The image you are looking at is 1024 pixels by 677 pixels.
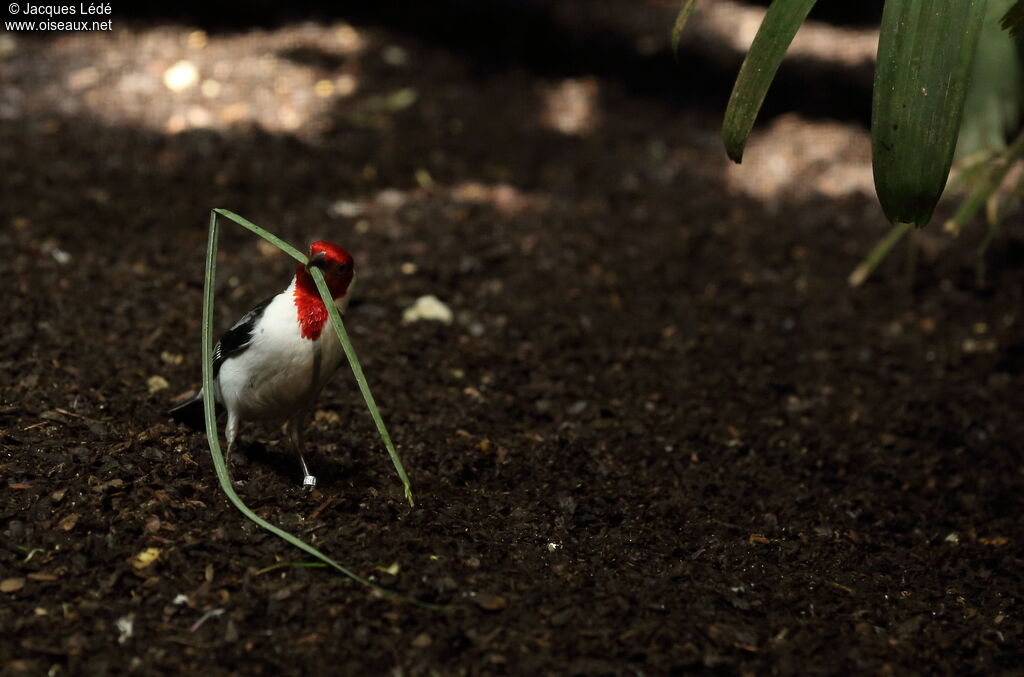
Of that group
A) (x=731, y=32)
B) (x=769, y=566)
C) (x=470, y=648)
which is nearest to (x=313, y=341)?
(x=470, y=648)

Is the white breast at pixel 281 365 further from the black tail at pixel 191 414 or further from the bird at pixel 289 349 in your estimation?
the black tail at pixel 191 414

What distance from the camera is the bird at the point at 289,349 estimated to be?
2.00 m

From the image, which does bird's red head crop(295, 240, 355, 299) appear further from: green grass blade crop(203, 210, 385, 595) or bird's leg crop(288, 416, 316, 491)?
bird's leg crop(288, 416, 316, 491)

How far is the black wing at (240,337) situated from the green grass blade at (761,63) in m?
1.01

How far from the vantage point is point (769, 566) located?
2.15 metres

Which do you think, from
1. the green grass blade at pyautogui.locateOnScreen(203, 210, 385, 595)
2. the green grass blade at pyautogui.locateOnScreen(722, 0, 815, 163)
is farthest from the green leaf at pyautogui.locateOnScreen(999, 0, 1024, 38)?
the green grass blade at pyautogui.locateOnScreen(203, 210, 385, 595)

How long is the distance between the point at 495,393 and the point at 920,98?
5.05ft

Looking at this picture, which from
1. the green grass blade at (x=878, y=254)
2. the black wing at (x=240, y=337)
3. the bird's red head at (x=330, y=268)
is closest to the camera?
the bird's red head at (x=330, y=268)

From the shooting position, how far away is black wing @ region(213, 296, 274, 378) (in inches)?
81.5

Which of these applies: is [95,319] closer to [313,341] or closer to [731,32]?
[313,341]

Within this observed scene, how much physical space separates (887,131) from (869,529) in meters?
1.12

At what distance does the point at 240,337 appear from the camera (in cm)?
209
